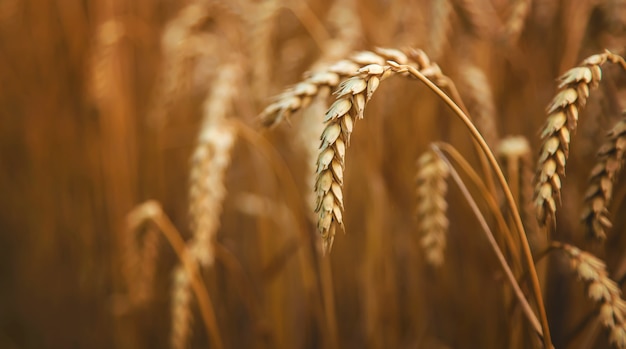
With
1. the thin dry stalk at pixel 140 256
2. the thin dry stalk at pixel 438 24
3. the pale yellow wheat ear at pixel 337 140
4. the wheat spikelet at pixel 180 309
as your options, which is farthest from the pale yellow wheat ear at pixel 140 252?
the thin dry stalk at pixel 438 24

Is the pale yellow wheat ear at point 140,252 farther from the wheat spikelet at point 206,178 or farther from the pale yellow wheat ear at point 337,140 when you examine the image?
the pale yellow wheat ear at point 337,140

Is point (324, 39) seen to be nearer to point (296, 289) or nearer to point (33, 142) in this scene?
point (296, 289)

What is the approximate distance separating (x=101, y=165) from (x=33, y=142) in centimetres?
40

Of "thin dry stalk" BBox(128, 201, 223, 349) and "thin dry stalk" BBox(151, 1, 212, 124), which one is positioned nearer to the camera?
"thin dry stalk" BBox(128, 201, 223, 349)

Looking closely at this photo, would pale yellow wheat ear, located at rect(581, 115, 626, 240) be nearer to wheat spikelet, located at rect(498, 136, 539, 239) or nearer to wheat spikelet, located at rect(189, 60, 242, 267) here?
wheat spikelet, located at rect(498, 136, 539, 239)

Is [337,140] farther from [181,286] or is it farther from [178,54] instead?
[178,54]

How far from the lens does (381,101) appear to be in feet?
3.93

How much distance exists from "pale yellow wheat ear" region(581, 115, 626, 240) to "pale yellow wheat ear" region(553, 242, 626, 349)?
0.04 meters

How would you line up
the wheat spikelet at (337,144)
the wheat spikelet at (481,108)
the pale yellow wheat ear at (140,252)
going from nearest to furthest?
the wheat spikelet at (337,144) → the pale yellow wheat ear at (140,252) → the wheat spikelet at (481,108)

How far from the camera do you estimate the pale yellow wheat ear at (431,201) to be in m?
0.76

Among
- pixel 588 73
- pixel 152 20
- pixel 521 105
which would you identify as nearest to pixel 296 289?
pixel 521 105

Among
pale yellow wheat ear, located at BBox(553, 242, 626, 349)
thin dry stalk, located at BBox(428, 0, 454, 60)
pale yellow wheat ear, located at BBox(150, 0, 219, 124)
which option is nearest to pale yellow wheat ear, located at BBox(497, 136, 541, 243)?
pale yellow wheat ear, located at BBox(553, 242, 626, 349)

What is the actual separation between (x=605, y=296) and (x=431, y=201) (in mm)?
285

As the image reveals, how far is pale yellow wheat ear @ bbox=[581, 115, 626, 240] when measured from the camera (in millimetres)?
525
